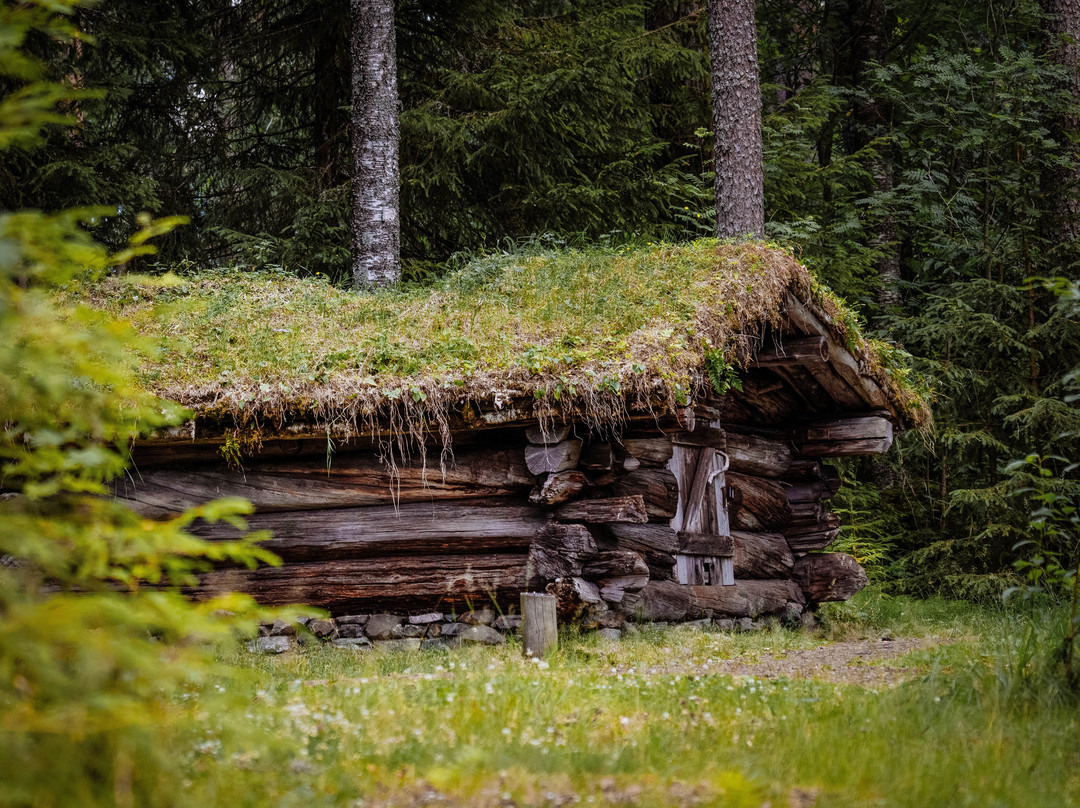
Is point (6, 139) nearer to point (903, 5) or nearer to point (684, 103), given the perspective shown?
point (684, 103)

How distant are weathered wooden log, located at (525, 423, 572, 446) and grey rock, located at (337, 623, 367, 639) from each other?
2.11 meters

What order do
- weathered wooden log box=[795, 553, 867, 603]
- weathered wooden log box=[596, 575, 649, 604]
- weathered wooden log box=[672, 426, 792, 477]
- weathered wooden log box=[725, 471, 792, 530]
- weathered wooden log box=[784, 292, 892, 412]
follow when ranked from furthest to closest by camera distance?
weathered wooden log box=[795, 553, 867, 603] → weathered wooden log box=[725, 471, 792, 530] → weathered wooden log box=[672, 426, 792, 477] → weathered wooden log box=[784, 292, 892, 412] → weathered wooden log box=[596, 575, 649, 604]

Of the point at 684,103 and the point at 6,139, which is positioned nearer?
the point at 6,139

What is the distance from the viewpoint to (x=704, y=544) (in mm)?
8852

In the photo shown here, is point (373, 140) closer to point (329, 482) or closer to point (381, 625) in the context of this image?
point (329, 482)

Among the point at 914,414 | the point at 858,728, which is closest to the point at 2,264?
the point at 858,728

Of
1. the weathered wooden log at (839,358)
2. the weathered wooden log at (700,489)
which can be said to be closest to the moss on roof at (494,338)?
the weathered wooden log at (839,358)

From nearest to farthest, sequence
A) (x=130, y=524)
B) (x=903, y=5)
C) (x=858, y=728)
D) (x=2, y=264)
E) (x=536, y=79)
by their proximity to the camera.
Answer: (x=2, y=264), (x=130, y=524), (x=858, y=728), (x=536, y=79), (x=903, y=5)

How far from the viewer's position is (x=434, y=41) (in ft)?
43.2

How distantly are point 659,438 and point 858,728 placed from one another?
12.3ft

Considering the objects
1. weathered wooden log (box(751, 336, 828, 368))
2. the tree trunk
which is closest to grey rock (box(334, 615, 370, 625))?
weathered wooden log (box(751, 336, 828, 368))

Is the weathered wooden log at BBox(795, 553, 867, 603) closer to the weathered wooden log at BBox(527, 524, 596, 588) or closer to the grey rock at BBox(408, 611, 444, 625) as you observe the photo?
the weathered wooden log at BBox(527, 524, 596, 588)

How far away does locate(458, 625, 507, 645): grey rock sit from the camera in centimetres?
705

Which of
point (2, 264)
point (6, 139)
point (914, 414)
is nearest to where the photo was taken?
point (2, 264)
